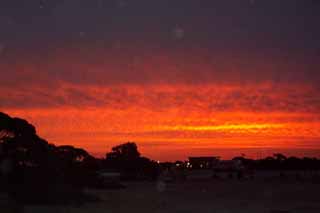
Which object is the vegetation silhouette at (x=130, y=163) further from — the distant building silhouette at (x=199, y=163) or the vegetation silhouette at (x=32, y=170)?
the distant building silhouette at (x=199, y=163)

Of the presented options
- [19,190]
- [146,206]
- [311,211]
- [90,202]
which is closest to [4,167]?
[19,190]

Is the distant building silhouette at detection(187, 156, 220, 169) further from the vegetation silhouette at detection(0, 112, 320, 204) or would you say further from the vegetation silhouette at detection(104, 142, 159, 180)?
the vegetation silhouette at detection(0, 112, 320, 204)

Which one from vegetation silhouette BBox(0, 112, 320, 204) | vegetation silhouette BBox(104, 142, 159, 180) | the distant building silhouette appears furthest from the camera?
the distant building silhouette

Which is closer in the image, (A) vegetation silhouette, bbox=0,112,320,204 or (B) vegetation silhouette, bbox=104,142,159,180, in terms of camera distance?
(A) vegetation silhouette, bbox=0,112,320,204

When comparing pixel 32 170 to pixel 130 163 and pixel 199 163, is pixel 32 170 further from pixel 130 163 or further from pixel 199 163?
pixel 199 163

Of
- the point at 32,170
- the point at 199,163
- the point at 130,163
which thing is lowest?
the point at 32,170

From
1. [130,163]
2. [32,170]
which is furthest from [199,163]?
[32,170]

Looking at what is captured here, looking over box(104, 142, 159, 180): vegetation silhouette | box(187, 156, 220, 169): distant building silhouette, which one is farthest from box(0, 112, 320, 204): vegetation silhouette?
box(187, 156, 220, 169): distant building silhouette

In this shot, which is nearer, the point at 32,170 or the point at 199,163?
the point at 32,170

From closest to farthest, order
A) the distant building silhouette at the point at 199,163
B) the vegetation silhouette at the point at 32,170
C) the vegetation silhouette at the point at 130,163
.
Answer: the vegetation silhouette at the point at 32,170 → the vegetation silhouette at the point at 130,163 → the distant building silhouette at the point at 199,163

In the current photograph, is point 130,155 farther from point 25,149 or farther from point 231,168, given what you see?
point 25,149

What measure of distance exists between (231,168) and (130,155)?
92.0ft

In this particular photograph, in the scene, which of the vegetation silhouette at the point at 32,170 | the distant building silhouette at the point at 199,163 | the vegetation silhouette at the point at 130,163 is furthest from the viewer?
the distant building silhouette at the point at 199,163

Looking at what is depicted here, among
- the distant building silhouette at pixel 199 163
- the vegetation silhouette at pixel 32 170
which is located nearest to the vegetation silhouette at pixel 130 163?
the vegetation silhouette at pixel 32 170
